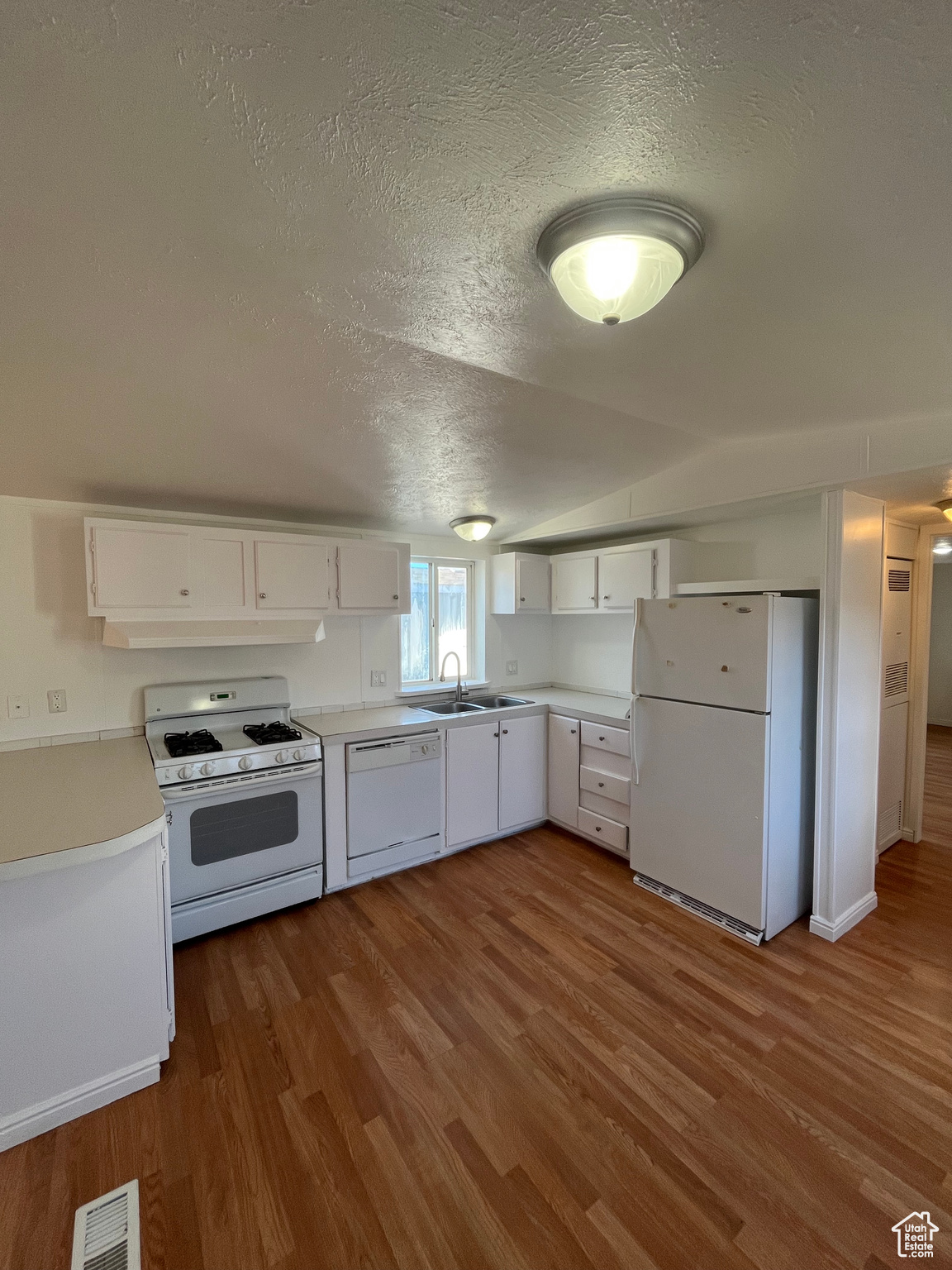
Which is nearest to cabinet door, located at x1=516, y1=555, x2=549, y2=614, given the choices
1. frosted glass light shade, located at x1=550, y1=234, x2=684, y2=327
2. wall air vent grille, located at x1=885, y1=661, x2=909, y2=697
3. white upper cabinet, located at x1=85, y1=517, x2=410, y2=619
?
white upper cabinet, located at x1=85, y1=517, x2=410, y2=619

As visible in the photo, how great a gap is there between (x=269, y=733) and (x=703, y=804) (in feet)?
7.62

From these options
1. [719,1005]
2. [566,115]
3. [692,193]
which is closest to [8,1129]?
[719,1005]

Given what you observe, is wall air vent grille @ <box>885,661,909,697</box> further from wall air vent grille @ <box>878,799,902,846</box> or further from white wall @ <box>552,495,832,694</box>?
white wall @ <box>552,495,832,694</box>

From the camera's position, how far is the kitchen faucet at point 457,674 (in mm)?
3932

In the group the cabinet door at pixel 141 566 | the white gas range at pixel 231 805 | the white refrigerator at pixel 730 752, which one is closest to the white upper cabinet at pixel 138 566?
the cabinet door at pixel 141 566

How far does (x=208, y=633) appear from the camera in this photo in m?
2.72

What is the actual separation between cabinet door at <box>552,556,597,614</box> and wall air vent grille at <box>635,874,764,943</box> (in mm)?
1812

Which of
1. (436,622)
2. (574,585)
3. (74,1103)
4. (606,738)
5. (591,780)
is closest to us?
(74,1103)

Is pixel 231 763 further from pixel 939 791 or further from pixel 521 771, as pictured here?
pixel 939 791

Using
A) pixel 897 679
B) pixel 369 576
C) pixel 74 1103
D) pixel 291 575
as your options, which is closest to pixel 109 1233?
pixel 74 1103

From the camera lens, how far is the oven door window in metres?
2.50

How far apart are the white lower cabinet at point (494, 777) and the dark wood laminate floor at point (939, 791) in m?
2.74

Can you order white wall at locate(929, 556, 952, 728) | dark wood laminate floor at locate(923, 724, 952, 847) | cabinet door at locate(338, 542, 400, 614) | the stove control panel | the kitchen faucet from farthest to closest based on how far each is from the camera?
white wall at locate(929, 556, 952, 728), the kitchen faucet, dark wood laminate floor at locate(923, 724, 952, 847), cabinet door at locate(338, 542, 400, 614), the stove control panel

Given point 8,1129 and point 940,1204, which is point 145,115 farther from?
point 940,1204
